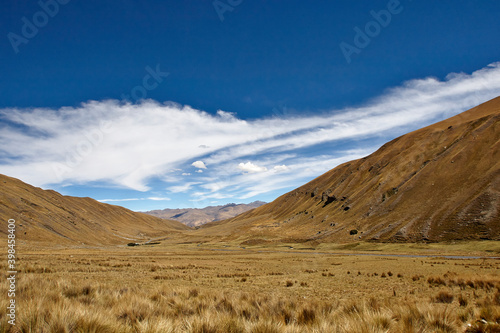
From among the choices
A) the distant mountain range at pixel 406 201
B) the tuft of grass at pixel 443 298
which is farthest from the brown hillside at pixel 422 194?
the tuft of grass at pixel 443 298

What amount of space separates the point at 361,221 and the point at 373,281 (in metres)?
72.0

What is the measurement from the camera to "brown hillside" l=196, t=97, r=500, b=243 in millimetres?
62344

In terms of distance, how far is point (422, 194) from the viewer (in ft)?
262

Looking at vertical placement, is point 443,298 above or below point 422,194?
below

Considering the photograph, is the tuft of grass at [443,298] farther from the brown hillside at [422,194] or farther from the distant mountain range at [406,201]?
the brown hillside at [422,194]

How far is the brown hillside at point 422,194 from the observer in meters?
62.3

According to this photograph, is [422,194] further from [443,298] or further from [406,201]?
[443,298]

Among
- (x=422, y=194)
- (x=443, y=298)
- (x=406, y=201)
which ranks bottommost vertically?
(x=443, y=298)

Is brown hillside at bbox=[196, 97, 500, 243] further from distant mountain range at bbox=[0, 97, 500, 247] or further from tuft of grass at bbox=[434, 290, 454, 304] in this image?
tuft of grass at bbox=[434, 290, 454, 304]

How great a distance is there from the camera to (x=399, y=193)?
88.1 meters

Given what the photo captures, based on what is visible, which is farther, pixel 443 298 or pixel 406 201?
pixel 406 201

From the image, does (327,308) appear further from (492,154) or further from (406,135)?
(406,135)

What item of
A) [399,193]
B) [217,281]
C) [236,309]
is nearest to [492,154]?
[399,193]

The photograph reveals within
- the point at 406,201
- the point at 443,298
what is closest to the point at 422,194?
the point at 406,201
